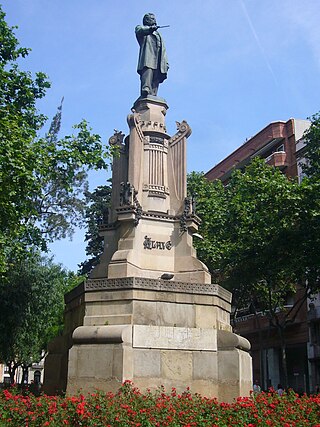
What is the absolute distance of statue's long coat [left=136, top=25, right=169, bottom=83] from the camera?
16.3 m

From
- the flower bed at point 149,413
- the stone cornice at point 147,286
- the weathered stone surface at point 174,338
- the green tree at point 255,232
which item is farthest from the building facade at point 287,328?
the flower bed at point 149,413

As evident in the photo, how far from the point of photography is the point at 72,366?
11664 millimetres

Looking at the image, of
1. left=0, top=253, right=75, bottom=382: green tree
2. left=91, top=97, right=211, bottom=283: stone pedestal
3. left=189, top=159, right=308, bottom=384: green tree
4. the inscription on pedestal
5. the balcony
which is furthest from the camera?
the balcony

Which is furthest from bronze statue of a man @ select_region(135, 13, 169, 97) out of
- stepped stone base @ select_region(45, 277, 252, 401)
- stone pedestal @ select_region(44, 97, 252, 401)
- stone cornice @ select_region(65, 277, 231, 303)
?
stepped stone base @ select_region(45, 277, 252, 401)

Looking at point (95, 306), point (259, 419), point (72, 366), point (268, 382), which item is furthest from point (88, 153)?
point (268, 382)

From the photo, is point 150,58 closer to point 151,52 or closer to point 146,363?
point 151,52

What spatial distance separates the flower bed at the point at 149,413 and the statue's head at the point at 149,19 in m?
11.8

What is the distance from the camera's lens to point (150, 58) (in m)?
16.2

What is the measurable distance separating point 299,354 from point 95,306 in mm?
28736

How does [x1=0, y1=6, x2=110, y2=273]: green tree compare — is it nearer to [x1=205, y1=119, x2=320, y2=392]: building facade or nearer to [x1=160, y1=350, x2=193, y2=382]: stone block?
[x1=160, y1=350, x2=193, y2=382]: stone block

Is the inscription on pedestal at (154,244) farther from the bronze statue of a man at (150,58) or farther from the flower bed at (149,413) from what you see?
the flower bed at (149,413)

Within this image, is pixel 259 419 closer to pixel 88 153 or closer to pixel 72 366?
pixel 72 366

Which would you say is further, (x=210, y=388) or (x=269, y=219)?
(x=269, y=219)

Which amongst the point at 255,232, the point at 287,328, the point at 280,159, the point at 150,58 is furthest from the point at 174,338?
the point at 280,159
